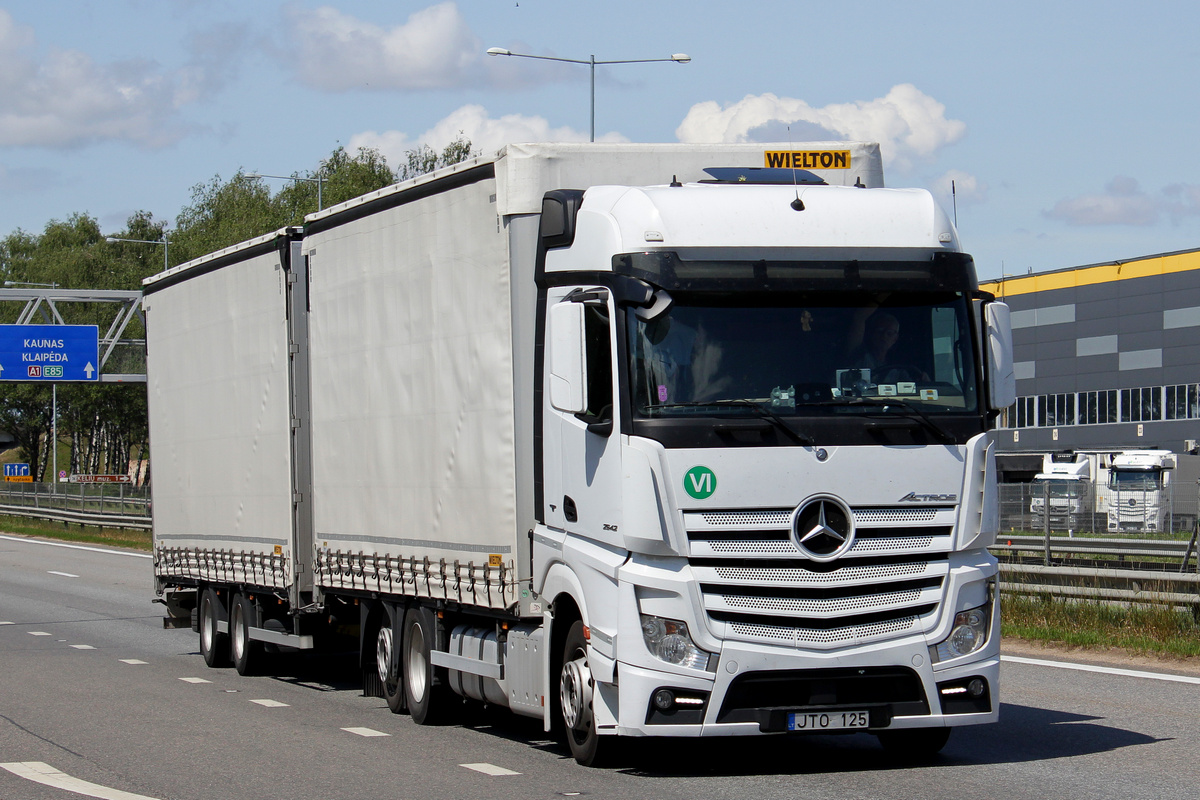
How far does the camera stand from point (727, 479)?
27.9 feet

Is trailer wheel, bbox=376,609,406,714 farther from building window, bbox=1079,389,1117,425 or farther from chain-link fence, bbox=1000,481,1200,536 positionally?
building window, bbox=1079,389,1117,425

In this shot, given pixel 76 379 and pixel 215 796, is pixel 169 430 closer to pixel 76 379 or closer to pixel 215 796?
pixel 215 796

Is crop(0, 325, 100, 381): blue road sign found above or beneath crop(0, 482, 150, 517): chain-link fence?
above

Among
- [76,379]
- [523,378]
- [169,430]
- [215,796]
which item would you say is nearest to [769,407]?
[523,378]

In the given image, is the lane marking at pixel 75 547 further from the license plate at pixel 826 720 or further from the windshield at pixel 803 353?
the license plate at pixel 826 720

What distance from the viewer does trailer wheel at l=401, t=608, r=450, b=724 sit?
1152 centimetres

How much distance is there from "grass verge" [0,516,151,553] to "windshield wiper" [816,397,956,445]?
107 feet

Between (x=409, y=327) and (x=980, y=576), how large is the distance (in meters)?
4.74

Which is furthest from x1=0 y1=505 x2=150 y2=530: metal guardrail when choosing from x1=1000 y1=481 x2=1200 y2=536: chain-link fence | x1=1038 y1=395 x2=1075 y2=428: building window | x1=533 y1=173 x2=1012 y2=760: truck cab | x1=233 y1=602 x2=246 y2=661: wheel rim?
x1=1038 y1=395 x2=1075 y2=428: building window

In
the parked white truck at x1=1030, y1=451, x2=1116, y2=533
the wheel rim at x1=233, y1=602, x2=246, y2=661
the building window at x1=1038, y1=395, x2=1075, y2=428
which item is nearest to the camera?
the wheel rim at x1=233, y1=602, x2=246, y2=661

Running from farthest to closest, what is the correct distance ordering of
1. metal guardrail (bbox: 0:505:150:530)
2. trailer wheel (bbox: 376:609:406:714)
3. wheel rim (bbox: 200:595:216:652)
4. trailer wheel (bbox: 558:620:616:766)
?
1. metal guardrail (bbox: 0:505:150:530)
2. wheel rim (bbox: 200:595:216:652)
3. trailer wheel (bbox: 376:609:406:714)
4. trailer wheel (bbox: 558:620:616:766)

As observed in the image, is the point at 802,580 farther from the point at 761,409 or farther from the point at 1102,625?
the point at 1102,625

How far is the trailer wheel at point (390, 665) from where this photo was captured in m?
12.3

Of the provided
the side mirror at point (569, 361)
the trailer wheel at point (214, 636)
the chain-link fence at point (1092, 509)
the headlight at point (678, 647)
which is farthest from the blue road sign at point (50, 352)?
the headlight at point (678, 647)
